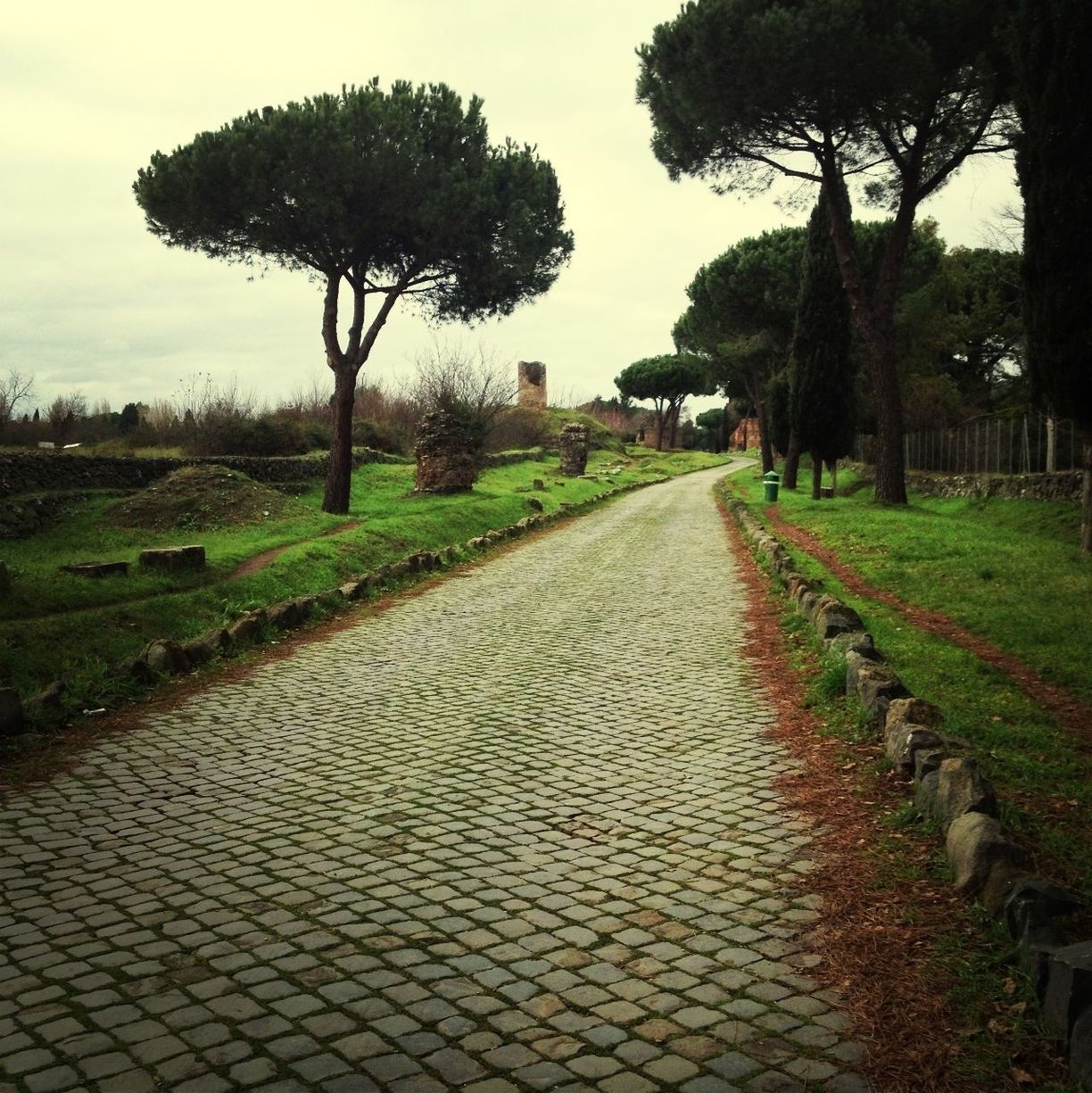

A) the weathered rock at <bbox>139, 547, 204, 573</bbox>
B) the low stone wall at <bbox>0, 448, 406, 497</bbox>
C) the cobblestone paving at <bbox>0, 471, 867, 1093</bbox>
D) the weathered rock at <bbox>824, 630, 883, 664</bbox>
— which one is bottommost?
the cobblestone paving at <bbox>0, 471, 867, 1093</bbox>

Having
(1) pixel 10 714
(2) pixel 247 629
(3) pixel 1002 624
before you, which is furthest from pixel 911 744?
(2) pixel 247 629

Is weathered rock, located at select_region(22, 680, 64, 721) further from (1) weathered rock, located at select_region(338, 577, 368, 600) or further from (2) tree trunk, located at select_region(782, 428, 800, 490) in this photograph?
(2) tree trunk, located at select_region(782, 428, 800, 490)

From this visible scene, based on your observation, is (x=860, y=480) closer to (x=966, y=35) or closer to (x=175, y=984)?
(x=966, y=35)

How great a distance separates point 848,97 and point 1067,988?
69.9ft

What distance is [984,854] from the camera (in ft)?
13.7


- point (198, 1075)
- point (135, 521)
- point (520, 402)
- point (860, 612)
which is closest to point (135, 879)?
point (198, 1075)

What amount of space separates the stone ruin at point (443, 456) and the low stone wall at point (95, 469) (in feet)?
12.4

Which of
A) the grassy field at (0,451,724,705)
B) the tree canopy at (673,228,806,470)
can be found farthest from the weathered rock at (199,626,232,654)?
the tree canopy at (673,228,806,470)

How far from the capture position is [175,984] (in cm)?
366

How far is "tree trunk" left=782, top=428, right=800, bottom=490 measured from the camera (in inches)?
1270

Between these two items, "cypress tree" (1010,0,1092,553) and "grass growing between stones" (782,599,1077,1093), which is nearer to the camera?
"grass growing between stones" (782,599,1077,1093)

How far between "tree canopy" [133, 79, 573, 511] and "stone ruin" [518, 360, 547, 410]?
40.0m

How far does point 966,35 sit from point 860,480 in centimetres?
1797

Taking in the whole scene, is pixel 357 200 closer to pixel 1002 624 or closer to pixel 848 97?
pixel 848 97
